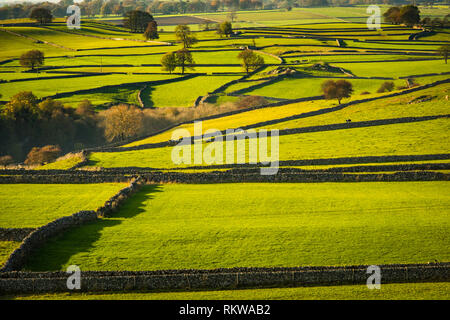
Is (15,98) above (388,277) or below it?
above

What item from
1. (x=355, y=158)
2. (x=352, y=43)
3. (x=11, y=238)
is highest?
(x=352, y=43)

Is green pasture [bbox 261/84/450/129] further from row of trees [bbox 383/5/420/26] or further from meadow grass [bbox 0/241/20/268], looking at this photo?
row of trees [bbox 383/5/420/26]

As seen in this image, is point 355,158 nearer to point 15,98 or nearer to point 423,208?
point 423,208

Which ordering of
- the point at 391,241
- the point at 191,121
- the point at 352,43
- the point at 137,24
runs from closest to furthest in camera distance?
1. the point at 391,241
2. the point at 191,121
3. the point at 352,43
4. the point at 137,24

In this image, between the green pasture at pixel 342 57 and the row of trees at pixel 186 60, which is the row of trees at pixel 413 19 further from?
the row of trees at pixel 186 60

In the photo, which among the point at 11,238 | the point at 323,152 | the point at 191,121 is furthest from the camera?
the point at 191,121

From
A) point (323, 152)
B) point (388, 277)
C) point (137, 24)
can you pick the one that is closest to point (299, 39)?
point (137, 24)

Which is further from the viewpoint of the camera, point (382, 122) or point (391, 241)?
point (382, 122)

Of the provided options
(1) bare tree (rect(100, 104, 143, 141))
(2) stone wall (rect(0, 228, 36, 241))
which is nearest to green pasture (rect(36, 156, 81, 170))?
(1) bare tree (rect(100, 104, 143, 141))
